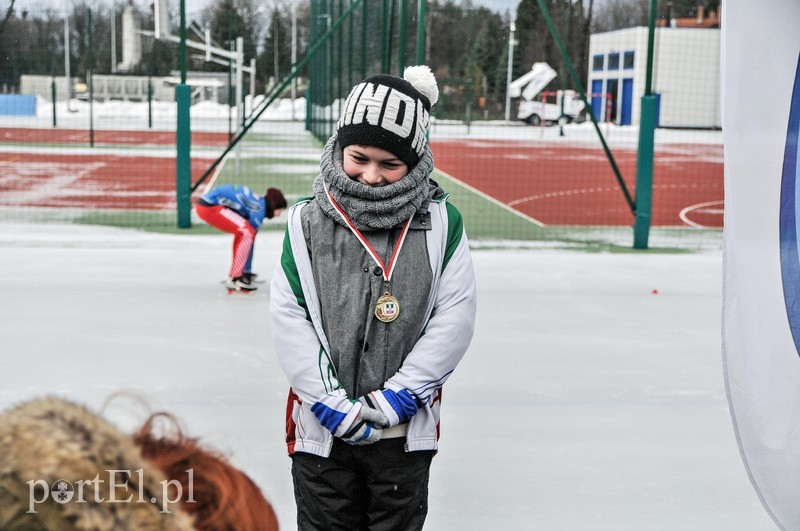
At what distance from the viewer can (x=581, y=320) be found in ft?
20.6

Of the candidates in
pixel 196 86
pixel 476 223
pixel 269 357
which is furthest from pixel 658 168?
pixel 269 357

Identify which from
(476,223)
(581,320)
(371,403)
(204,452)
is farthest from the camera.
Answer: (476,223)

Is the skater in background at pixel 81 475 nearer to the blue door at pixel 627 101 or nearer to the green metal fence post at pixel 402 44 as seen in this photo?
the green metal fence post at pixel 402 44

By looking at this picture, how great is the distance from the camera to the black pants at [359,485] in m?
2.35

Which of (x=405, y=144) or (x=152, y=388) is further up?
(x=405, y=144)

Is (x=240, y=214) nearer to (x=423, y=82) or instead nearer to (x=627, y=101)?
(x=423, y=82)

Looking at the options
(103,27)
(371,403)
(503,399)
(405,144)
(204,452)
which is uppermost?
(103,27)

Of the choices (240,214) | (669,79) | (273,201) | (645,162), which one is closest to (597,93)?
(669,79)

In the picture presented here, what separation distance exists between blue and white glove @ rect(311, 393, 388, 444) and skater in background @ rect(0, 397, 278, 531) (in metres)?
1.16

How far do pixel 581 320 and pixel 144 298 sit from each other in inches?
111

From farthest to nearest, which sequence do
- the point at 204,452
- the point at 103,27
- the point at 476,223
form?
the point at 103,27 < the point at 476,223 < the point at 204,452

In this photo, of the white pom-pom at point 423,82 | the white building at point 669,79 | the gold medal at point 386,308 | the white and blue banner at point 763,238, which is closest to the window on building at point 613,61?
the white building at point 669,79

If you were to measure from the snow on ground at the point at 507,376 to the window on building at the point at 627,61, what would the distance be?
20.3 m

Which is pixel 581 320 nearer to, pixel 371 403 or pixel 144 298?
pixel 144 298
